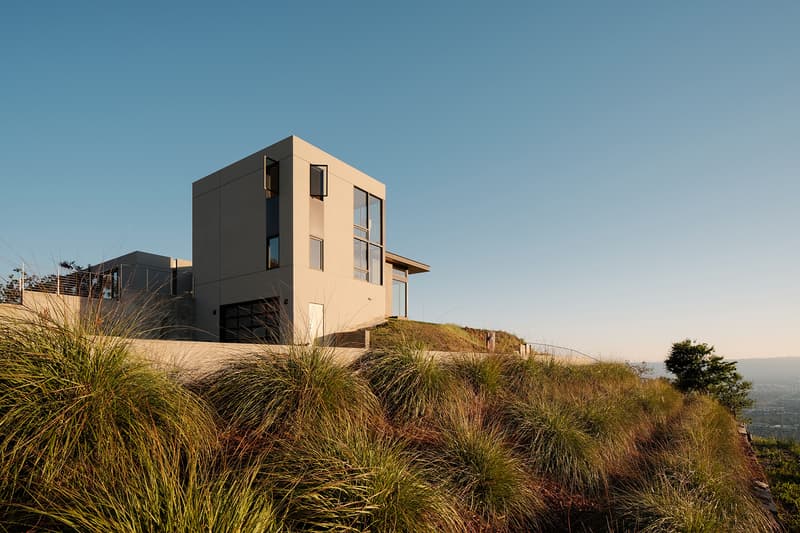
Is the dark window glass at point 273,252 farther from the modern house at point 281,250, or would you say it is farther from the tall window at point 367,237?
the tall window at point 367,237

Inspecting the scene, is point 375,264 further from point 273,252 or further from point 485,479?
point 485,479

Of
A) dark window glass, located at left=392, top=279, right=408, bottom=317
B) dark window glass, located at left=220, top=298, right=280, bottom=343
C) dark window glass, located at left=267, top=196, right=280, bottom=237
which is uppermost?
dark window glass, located at left=267, top=196, right=280, bottom=237

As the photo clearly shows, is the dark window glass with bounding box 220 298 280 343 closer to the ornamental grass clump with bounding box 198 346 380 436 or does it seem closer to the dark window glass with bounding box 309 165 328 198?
the dark window glass with bounding box 309 165 328 198

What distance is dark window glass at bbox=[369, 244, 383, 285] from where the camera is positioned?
794 inches

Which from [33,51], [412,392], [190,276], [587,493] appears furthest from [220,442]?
[190,276]

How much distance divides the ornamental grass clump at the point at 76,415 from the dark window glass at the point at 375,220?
658 inches

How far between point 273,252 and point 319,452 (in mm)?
13455

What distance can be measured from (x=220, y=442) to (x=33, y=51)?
7247 mm

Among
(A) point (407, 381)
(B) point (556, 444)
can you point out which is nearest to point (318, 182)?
(A) point (407, 381)

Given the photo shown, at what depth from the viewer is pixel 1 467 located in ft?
9.48

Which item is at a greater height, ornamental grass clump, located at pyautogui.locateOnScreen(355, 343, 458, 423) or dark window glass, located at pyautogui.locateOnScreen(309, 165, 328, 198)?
dark window glass, located at pyautogui.locateOnScreen(309, 165, 328, 198)

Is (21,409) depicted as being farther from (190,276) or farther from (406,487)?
(190,276)

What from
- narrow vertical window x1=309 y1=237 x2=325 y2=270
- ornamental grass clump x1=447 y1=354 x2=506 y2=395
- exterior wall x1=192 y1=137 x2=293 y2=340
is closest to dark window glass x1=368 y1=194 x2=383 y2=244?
narrow vertical window x1=309 y1=237 x2=325 y2=270

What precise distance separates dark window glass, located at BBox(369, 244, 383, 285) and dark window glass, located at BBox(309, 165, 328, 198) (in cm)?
407
